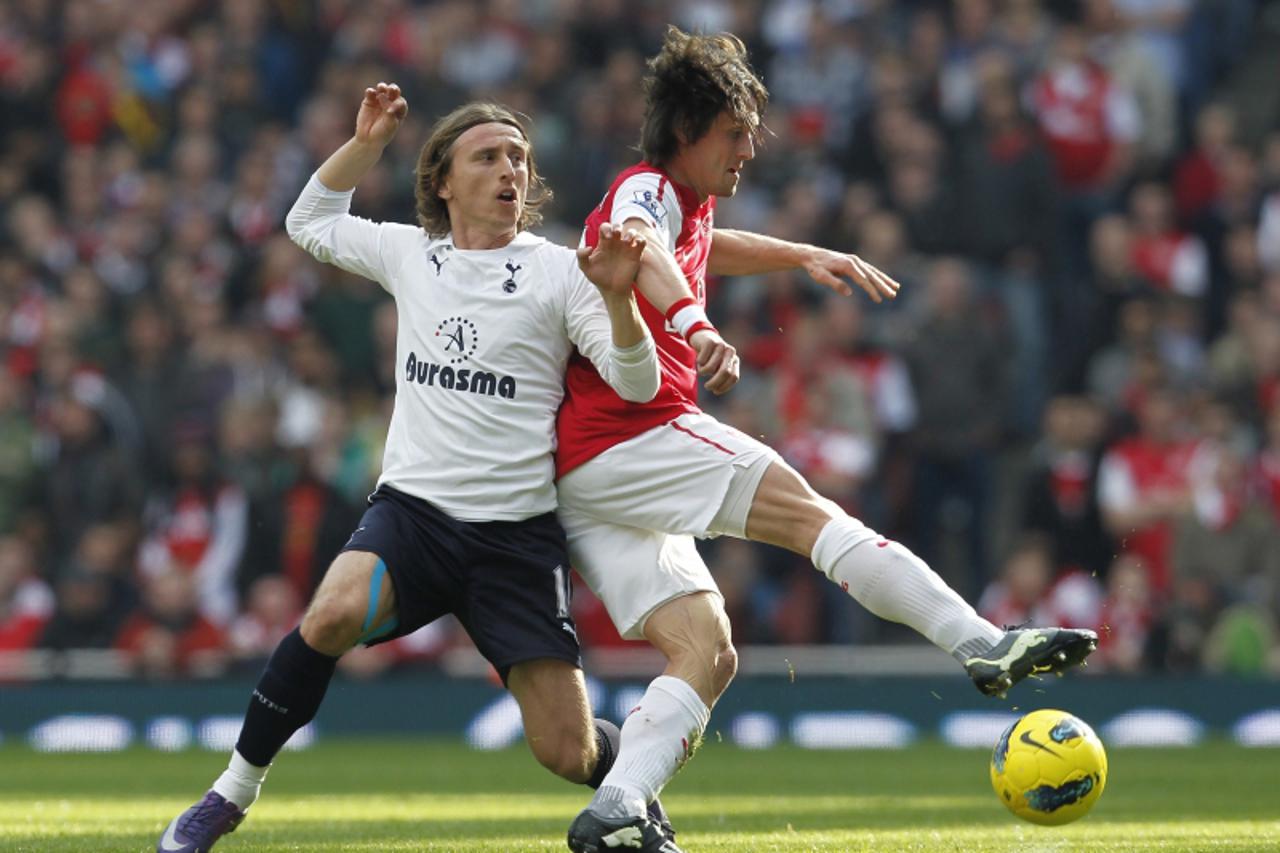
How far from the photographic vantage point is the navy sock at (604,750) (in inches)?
273

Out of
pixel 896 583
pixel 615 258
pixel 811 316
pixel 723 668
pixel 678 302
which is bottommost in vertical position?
pixel 723 668

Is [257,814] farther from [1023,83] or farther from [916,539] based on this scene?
[1023,83]

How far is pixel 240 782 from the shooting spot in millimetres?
Result: 6695

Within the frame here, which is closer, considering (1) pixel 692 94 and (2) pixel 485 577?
(2) pixel 485 577

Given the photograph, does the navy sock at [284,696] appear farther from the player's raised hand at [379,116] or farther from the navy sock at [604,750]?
the player's raised hand at [379,116]

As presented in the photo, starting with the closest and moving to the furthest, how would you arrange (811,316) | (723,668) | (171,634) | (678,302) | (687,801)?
(678,302), (723,668), (687,801), (811,316), (171,634)

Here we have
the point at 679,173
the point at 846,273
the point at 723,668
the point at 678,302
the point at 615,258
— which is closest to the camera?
the point at 615,258

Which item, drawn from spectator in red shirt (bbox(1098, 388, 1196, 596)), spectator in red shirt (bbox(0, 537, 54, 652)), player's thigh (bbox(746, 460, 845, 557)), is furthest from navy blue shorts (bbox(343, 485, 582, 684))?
spectator in red shirt (bbox(0, 537, 54, 652))

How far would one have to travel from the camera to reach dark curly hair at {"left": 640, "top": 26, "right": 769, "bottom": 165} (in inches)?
274

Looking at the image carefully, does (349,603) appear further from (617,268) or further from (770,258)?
(770,258)

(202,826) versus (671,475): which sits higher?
(671,475)

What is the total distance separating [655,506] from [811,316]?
807 centimetres

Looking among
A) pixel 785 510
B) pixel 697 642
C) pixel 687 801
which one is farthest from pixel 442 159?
pixel 687 801

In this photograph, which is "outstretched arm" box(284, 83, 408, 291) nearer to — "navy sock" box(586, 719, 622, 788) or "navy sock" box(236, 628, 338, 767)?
"navy sock" box(236, 628, 338, 767)
